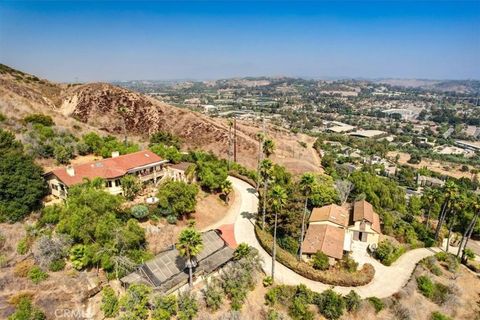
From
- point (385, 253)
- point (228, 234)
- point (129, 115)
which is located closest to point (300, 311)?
point (228, 234)

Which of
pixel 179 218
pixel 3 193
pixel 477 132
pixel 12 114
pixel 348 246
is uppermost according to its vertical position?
pixel 12 114

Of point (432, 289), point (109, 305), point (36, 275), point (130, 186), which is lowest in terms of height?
point (432, 289)

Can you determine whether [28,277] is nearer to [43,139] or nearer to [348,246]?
[43,139]

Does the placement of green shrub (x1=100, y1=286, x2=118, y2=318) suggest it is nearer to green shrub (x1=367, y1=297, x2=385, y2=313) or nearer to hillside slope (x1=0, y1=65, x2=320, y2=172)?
green shrub (x1=367, y1=297, x2=385, y2=313)

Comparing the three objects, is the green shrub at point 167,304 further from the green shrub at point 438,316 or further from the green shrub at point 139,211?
the green shrub at point 438,316

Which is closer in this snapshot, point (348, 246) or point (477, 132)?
point (348, 246)

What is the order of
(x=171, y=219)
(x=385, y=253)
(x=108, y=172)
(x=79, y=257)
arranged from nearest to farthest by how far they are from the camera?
(x=79, y=257), (x=385, y=253), (x=171, y=219), (x=108, y=172)

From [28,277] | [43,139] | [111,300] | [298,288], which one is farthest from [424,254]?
[43,139]

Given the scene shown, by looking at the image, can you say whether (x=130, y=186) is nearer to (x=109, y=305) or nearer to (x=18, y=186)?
(x=18, y=186)
